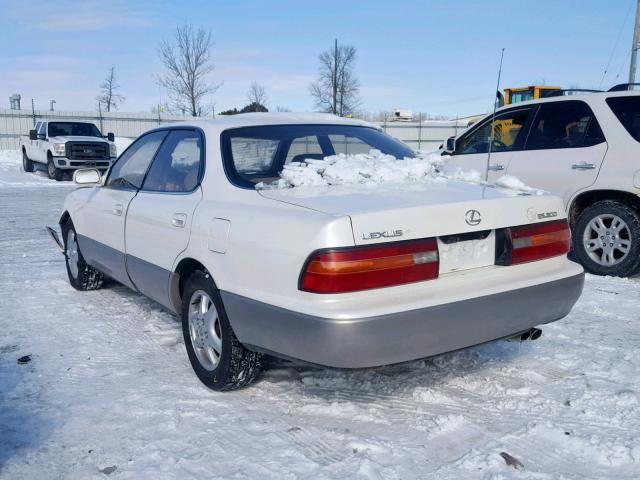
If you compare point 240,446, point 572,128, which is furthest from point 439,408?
point 572,128

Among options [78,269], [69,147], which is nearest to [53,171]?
[69,147]

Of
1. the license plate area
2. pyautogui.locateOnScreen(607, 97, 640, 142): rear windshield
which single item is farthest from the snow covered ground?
pyautogui.locateOnScreen(607, 97, 640, 142): rear windshield

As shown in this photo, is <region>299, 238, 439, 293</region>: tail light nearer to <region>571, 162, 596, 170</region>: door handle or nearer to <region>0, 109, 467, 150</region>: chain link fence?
<region>571, 162, 596, 170</region>: door handle

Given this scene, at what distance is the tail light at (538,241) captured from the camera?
9.87 ft

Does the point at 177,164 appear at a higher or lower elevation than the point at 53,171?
higher

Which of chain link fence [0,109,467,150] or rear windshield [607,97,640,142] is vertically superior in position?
chain link fence [0,109,467,150]

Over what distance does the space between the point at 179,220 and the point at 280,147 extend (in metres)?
0.77

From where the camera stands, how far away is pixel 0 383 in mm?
3441

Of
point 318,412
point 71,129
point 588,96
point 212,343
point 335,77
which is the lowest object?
point 318,412

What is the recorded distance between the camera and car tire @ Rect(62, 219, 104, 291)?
5.44m

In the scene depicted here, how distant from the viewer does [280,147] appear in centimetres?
361

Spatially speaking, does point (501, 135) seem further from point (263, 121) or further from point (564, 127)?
point (263, 121)

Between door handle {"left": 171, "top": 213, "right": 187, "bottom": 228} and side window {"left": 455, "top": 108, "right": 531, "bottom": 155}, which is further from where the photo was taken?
side window {"left": 455, "top": 108, "right": 531, "bottom": 155}

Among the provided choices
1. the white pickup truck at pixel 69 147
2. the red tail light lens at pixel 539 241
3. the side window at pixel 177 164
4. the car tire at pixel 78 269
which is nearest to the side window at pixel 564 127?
the red tail light lens at pixel 539 241
